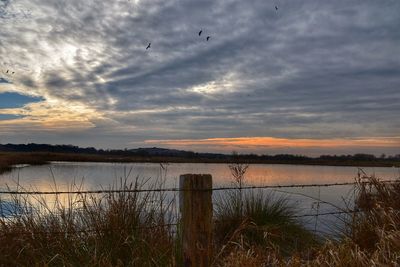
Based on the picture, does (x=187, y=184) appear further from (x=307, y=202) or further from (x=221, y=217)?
(x=307, y=202)

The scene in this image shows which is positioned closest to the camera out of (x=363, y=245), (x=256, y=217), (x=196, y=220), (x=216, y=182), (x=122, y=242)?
(x=196, y=220)

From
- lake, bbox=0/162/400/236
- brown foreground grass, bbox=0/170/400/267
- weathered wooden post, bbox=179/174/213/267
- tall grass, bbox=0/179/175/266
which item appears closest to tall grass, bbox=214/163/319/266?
lake, bbox=0/162/400/236

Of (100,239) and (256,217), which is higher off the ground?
(100,239)

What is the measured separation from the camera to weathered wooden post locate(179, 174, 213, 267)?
442 cm

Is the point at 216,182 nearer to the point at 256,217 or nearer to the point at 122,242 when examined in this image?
the point at 256,217

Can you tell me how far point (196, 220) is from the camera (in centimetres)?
443

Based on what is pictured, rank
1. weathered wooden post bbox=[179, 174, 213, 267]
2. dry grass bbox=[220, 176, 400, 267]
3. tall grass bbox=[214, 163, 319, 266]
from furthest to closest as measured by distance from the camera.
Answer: tall grass bbox=[214, 163, 319, 266] → dry grass bbox=[220, 176, 400, 267] → weathered wooden post bbox=[179, 174, 213, 267]

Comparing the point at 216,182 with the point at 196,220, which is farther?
the point at 216,182

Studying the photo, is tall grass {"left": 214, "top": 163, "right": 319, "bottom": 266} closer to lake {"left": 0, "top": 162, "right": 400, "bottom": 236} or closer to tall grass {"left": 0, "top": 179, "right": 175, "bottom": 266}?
lake {"left": 0, "top": 162, "right": 400, "bottom": 236}

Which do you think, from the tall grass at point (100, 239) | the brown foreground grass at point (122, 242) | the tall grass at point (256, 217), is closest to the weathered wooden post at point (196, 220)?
the brown foreground grass at point (122, 242)

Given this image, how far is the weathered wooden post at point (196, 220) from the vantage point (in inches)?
174

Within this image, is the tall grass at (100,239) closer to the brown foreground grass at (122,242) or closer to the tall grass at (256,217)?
the brown foreground grass at (122,242)

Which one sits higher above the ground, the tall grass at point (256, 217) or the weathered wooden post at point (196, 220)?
the weathered wooden post at point (196, 220)

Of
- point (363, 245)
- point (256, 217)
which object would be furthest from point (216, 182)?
point (363, 245)
